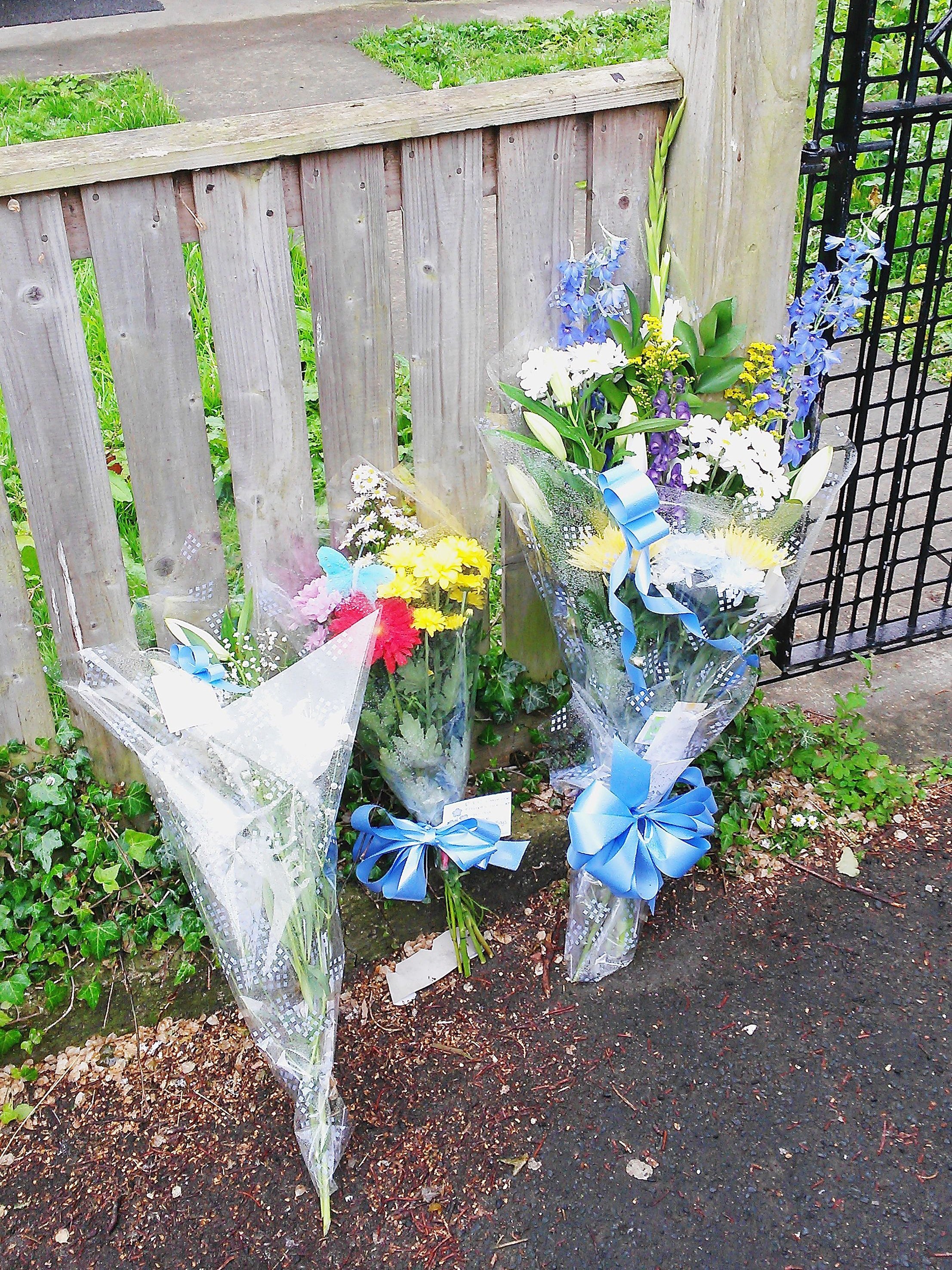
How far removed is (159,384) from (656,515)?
0.97 meters

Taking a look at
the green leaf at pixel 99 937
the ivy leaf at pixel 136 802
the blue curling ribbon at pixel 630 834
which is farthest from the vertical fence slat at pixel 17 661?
the blue curling ribbon at pixel 630 834

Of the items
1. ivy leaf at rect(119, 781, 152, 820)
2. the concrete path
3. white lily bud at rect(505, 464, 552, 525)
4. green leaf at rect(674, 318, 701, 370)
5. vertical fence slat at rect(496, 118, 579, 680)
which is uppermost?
vertical fence slat at rect(496, 118, 579, 680)

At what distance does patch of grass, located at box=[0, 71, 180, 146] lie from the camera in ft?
21.9

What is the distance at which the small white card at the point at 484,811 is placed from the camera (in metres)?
2.50

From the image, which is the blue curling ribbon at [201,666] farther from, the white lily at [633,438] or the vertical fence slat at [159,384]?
the white lily at [633,438]

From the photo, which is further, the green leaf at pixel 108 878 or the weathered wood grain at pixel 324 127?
the green leaf at pixel 108 878

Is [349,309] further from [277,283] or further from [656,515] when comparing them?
[656,515]

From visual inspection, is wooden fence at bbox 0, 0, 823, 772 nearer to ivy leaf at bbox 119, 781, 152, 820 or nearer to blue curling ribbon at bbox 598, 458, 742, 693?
ivy leaf at bbox 119, 781, 152, 820

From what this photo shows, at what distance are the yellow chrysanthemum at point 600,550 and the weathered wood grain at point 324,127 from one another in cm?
81

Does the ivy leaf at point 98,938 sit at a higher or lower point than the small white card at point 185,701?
lower

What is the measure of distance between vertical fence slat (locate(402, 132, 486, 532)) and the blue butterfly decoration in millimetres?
315

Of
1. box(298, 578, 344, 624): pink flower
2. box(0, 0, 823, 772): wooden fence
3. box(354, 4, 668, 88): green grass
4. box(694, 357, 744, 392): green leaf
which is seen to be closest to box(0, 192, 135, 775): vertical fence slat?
box(0, 0, 823, 772): wooden fence

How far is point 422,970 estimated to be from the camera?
8.13ft

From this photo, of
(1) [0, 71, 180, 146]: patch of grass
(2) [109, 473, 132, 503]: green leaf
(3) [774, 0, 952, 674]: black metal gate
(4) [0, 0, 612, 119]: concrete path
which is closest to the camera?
(3) [774, 0, 952, 674]: black metal gate
